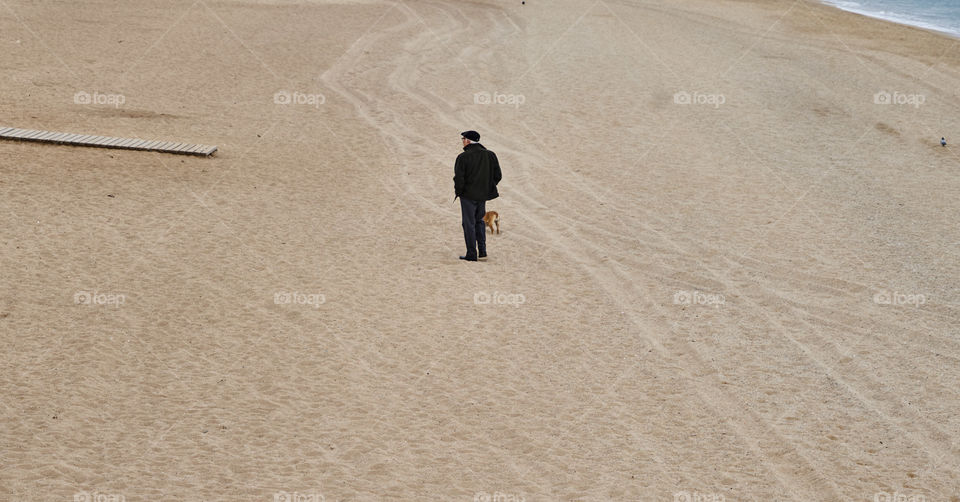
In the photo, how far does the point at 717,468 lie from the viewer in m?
8.52

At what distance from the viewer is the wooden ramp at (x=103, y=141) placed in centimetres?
1644

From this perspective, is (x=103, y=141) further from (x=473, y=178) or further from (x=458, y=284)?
(x=458, y=284)

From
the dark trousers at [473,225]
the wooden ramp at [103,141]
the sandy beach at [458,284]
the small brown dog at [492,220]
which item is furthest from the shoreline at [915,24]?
the wooden ramp at [103,141]

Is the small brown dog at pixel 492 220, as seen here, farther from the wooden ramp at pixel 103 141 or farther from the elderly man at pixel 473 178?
the wooden ramp at pixel 103 141

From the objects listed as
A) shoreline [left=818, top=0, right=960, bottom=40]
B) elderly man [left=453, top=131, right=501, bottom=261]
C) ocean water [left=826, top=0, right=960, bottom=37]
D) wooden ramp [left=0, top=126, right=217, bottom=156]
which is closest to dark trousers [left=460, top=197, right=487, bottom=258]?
elderly man [left=453, top=131, right=501, bottom=261]

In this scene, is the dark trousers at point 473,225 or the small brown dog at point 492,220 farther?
the small brown dog at point 492,220

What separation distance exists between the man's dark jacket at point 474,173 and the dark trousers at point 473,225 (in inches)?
4.9

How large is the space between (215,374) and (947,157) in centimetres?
1814

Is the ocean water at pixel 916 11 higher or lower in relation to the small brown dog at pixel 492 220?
higher

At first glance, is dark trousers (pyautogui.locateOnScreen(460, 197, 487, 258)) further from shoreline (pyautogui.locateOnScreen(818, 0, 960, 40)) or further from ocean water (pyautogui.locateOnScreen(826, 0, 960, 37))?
ocean water (pyautogui.locateOnScreen(826, 0, 960, 37))

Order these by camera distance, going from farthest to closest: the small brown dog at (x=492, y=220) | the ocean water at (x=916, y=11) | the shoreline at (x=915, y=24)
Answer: the ocean water at (x=916, y=11)
the shoreline at (x=915, y=24)
the small brown dog at (x=492, y=220)

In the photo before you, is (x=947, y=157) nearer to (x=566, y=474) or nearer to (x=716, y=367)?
(x=716, y=367)

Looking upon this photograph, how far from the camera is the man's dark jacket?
13133 millimetres

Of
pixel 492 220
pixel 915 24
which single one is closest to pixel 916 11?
pixel 915 24
